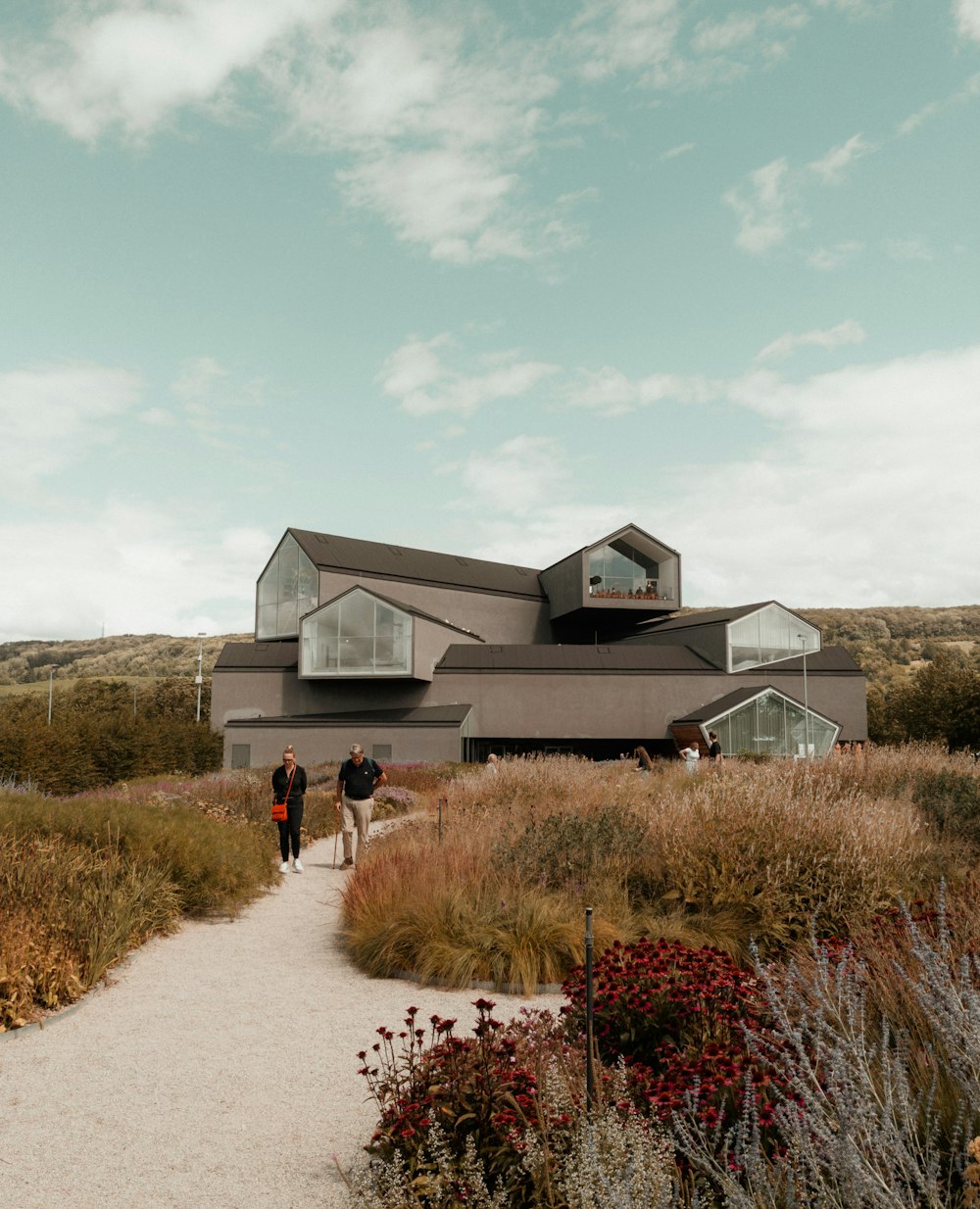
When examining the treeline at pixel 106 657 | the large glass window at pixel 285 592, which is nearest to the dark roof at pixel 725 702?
the large glass window at pixel 285 592

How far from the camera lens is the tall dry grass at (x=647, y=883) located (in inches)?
293

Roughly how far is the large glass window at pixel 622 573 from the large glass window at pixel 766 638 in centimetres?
804

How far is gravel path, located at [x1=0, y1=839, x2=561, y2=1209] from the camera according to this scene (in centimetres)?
414

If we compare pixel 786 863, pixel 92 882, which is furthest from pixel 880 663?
pixel 92 882

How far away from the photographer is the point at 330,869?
13.3 m

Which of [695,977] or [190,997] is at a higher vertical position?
[695,977]

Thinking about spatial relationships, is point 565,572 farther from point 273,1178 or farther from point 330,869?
point 273,1178

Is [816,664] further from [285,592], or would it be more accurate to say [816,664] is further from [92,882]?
[92,882]

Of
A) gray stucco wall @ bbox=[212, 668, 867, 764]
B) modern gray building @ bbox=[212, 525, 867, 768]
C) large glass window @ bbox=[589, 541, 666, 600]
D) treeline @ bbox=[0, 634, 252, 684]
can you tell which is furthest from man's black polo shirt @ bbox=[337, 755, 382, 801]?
treeline @ bbox=[0, 634, 252, 684]

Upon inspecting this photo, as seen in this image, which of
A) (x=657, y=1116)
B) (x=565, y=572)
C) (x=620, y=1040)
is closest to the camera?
(x=657, y=1116)

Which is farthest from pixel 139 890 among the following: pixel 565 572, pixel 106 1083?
pixel 565 572

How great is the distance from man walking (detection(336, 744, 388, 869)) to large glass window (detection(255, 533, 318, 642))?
29.9 m

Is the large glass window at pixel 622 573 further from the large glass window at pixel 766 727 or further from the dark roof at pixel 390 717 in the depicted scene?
the dark roof at pixel 390 717

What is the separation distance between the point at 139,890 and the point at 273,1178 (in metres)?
4.94
